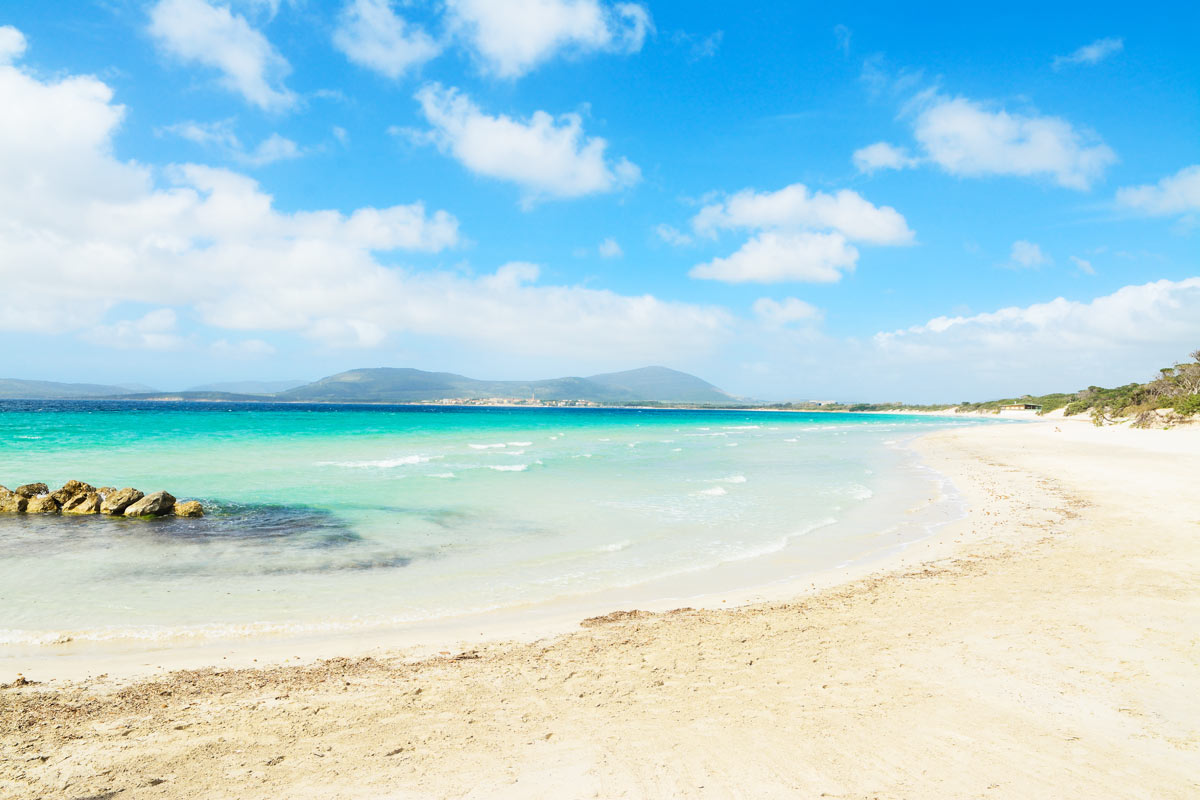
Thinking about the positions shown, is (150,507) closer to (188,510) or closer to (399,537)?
(188,510)

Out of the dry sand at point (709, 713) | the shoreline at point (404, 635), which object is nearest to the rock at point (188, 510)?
the shoreline at point (404, 635)

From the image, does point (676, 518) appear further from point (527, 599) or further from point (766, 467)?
point (766, 467)

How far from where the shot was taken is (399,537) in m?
14.7

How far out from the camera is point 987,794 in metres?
4.30

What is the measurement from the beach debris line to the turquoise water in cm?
92

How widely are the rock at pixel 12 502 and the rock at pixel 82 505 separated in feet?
3.74

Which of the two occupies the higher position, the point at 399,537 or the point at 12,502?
the point at 12,502

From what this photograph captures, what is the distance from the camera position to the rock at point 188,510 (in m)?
16.7

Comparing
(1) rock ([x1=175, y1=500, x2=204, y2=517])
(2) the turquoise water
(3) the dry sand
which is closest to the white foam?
(2) the turquoise water

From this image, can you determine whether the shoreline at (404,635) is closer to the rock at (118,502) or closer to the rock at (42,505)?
the rock at (118,502)

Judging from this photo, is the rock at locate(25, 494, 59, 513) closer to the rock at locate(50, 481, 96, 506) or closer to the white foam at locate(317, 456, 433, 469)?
the rock at locate(50, 481, 96, 506)

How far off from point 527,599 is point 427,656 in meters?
2.87

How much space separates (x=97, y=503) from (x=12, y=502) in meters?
2.54

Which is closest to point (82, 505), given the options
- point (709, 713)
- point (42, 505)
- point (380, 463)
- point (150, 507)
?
point (42, 505)
